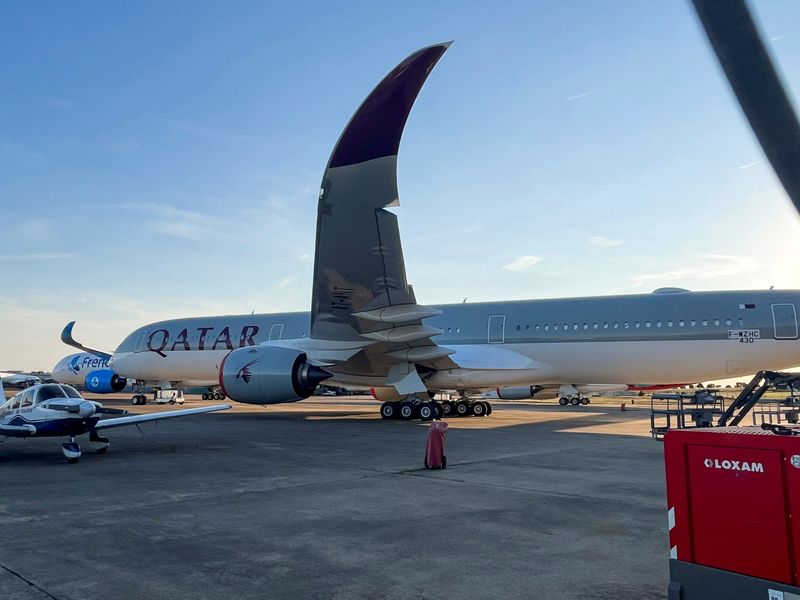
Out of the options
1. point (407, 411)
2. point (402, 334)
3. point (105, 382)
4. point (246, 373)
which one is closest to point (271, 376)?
point (246, 373)

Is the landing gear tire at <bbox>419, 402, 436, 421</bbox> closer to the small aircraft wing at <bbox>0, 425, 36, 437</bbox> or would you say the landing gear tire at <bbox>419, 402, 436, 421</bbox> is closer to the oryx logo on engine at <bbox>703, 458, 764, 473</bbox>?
the small aircraft wing at <bbox>0, 425, 36, 437</bbox>

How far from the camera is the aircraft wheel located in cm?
1847

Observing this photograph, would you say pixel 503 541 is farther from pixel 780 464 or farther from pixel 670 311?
pixel 670 311

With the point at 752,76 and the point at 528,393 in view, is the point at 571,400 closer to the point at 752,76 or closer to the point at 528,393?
the point at 528,393

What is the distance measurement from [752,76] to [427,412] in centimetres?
1706

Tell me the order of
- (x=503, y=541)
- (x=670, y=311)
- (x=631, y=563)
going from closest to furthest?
1. (x=631, y=563)
2. (x=503, y=541)
3. (x=670, y=311)

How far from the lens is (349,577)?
418cm

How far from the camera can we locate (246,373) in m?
14.9

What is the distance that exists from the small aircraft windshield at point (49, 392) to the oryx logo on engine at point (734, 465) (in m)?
10.2

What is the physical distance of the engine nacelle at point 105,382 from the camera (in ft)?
99.7

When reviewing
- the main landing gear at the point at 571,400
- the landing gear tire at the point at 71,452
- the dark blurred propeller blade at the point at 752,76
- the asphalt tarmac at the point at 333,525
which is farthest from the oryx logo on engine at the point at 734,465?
the main landing gear at the point at 571,400

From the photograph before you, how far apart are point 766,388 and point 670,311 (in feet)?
34.7

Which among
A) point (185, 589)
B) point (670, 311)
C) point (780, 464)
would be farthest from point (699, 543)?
point (670, 311)

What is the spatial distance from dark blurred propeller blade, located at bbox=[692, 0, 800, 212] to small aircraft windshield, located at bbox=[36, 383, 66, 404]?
11.1 m
